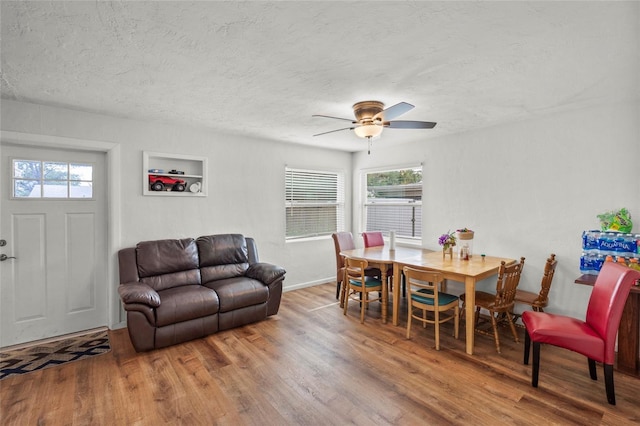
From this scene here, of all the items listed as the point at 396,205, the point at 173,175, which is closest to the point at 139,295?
Result: the point at 173,175

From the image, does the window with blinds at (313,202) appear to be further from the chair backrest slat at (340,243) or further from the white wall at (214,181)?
the chair backrest slat at (340,243)

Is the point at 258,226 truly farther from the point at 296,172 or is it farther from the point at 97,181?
the point at 97,181

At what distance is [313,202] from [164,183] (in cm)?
251

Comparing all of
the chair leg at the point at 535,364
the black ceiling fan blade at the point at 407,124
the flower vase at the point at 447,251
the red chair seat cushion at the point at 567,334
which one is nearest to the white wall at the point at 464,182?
the flower vase at the point at 447,251

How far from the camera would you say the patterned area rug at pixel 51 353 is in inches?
109

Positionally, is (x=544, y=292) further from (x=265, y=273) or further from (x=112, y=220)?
(x=112, y=220)

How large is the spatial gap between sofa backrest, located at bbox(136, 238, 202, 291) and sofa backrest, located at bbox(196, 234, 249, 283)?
97 millimetres

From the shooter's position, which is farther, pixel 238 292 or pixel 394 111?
pixel 238 292

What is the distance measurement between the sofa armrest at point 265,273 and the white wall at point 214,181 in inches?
31.6

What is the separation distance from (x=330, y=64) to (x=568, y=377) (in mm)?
3215

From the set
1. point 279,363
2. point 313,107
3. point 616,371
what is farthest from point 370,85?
point 616,371

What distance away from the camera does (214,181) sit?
4.40m

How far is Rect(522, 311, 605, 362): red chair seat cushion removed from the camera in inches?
88.3

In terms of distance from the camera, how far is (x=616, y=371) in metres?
2.71
